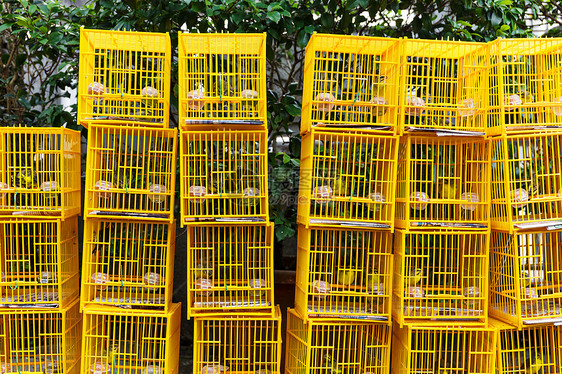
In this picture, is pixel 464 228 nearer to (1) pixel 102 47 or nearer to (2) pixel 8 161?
(1) pixel 102 47

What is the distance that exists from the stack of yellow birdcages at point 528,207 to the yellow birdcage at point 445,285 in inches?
6.2

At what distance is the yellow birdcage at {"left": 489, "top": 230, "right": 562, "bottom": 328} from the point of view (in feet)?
8.85

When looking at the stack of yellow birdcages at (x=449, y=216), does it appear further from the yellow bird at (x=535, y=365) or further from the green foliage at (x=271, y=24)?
the green foliage at (x=271, y=24)

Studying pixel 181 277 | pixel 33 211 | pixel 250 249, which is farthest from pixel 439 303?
pixel 33 211

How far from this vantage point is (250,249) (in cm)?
302

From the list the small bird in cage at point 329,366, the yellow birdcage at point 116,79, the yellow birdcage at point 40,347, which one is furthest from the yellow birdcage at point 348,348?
the yellow birdcage at point 116,79

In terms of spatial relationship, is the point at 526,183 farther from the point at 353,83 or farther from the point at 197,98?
the point at 197,98

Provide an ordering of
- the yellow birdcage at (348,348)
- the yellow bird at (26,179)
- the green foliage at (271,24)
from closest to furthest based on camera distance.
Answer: the yellow birdcage at (348,348) → the yellow bird at (26,179) → the green foliage at (271,24)

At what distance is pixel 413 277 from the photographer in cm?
283

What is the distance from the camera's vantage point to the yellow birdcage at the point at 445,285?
2.75 metres

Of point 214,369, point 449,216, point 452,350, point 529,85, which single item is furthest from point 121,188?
point 529,85

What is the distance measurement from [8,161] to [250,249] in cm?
172

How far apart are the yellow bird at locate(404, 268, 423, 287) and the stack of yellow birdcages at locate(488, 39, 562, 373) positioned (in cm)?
56

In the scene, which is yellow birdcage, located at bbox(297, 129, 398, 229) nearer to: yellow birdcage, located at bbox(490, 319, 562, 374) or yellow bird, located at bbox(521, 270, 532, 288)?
yellow bird, located at bbox(521, 270, 532, 288)
